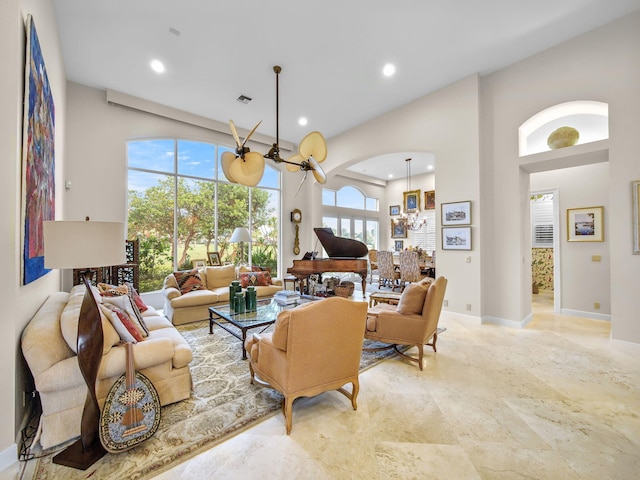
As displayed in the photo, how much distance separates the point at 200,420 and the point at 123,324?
1026 millimetres

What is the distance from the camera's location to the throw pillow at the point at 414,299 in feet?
9.66

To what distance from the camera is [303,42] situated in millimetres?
3711

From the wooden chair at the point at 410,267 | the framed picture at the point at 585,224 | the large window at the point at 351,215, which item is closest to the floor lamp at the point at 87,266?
the wooden chair at the point at 410,267

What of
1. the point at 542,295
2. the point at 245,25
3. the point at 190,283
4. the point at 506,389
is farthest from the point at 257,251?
the point at 542,295

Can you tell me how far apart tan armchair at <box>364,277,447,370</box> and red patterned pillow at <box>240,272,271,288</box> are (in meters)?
2.80

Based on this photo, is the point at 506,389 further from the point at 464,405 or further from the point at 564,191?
the point at 564,191

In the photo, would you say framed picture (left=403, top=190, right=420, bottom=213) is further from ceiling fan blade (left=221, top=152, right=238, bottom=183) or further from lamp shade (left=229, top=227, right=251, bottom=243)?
ceiling fan blade (left=221, top=152, right=238, bottom=183)

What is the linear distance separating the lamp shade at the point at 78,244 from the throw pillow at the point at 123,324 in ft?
2.44

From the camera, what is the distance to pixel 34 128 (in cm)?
214

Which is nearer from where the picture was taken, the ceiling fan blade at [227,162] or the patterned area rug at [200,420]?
the patterned area rug at [200,420]

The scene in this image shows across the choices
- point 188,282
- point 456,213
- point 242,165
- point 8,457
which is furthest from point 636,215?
point 188,282

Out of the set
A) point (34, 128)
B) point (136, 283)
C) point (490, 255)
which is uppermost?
point (34, 128)

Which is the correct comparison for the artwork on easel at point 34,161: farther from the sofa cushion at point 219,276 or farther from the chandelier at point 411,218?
the chandelier at point 411,218

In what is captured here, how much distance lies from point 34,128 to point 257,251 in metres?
5.09
